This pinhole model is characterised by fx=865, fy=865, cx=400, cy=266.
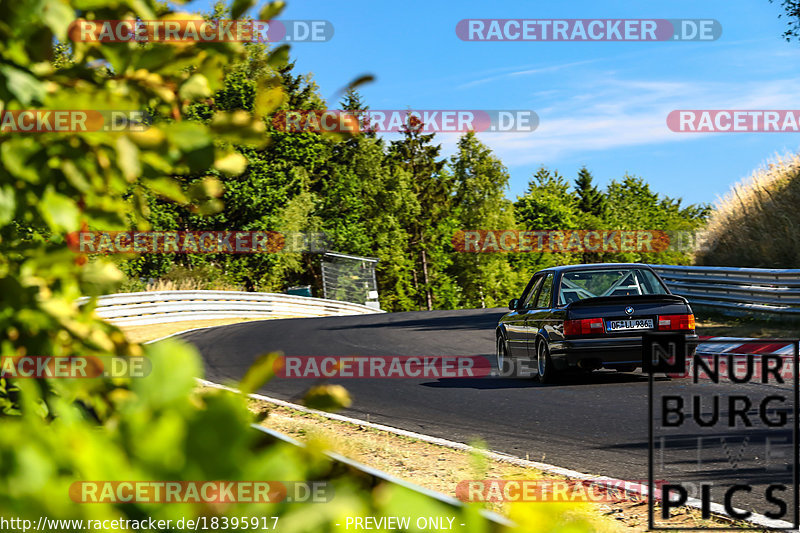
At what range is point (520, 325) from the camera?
1282 cm

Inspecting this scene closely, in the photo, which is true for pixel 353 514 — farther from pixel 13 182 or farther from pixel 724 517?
pixel 724 517

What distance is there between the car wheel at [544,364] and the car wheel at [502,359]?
3.94ft

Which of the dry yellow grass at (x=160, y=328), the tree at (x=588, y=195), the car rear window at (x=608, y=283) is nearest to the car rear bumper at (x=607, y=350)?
the car rear window at (x=608, y=283)

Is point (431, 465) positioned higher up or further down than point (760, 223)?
further down

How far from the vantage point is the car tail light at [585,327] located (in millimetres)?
11234

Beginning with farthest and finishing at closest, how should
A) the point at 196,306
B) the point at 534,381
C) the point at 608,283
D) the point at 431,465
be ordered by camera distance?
the point at 196,306 → the point at 608,283 → the point at 534,381 → the point at 431,465

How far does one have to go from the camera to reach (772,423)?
8.30 metres

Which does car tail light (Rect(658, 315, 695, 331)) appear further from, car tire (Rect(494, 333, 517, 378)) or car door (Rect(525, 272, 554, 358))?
car tire (Rect(494, 333, 517, 378))

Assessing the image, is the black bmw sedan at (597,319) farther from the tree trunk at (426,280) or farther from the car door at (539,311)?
the tree trunk at (426,280)

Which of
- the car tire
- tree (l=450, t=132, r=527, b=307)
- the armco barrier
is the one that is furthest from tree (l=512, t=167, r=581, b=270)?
the car tire

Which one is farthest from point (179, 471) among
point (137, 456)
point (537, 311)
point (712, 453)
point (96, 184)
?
point (537, 311)

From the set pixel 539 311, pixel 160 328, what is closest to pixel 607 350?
pixel 539 311

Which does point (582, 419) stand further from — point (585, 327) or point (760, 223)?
point (760, 223)

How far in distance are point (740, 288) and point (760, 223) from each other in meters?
4.51
